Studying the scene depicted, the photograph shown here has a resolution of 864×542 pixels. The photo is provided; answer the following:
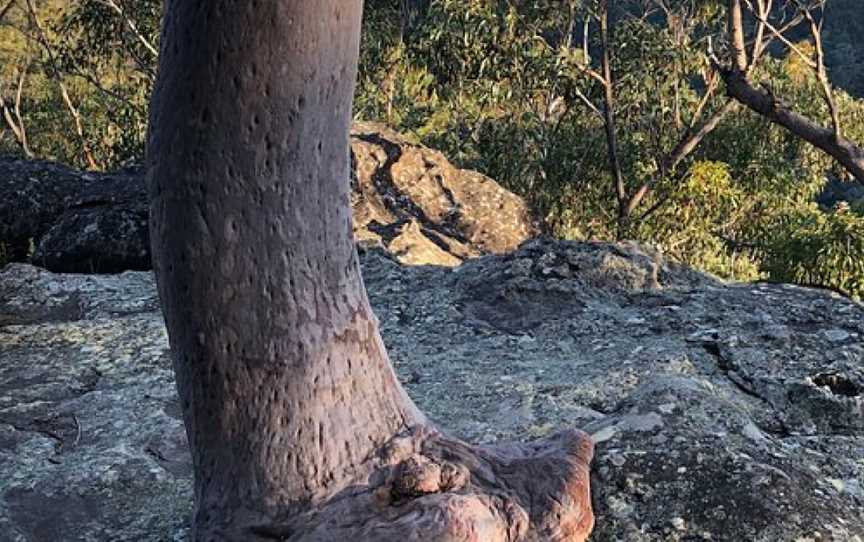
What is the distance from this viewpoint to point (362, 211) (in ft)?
23.4

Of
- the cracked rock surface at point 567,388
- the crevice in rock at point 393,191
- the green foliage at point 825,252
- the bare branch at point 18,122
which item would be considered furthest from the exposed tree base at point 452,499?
the bare branch at point 18,122

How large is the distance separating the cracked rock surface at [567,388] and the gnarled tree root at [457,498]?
0.63 ft

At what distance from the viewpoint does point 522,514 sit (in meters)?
2.09

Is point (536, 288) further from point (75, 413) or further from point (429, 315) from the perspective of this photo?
point (75, 413)

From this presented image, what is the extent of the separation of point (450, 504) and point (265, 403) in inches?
16.1

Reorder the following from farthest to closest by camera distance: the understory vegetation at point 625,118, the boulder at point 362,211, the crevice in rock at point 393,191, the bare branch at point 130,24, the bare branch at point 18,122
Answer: the bare branch at point 18,122
the bare branch at point 130,24
the understory vegetation at point 625,118
the crevice in rock at point 393,191
the boulder at point 362,211

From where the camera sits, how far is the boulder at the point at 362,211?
5950 mm

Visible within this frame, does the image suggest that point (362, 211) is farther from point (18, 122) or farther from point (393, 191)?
point (18, 122)

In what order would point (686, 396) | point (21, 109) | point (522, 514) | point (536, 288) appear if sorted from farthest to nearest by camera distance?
point (21, 109), point (536, 288), point (686, 396), point (522, 514)

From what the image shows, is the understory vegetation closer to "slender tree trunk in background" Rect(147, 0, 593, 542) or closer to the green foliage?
the green foliage

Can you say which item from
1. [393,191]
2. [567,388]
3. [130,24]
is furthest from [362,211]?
[130,24]

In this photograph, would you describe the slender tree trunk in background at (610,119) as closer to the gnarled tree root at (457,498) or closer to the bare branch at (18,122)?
the gnarled tree root at (457,498)

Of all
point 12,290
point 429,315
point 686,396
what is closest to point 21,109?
point 12,290

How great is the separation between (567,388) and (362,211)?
13.6 feet
